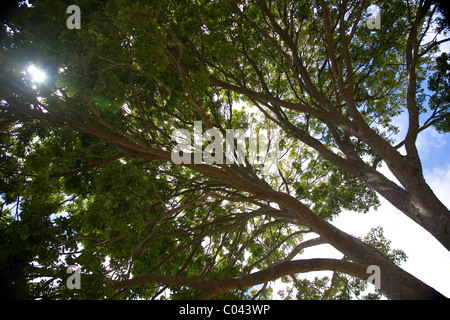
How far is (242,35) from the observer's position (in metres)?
7.45

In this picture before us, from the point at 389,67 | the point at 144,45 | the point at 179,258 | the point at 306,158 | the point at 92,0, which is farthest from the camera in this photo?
the point at 306,158

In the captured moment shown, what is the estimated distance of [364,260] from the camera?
421 centimetres

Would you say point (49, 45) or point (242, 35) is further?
point (242, 35)

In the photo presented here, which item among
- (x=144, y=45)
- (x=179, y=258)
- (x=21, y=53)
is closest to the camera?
(x=21, y=53)

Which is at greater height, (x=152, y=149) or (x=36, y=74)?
(x=36, y=74)

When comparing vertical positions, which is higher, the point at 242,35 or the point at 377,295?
the point at 242,35

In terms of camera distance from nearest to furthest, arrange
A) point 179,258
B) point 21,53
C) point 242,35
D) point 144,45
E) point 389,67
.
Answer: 1. point 21,53
2. point 144,45
3. point 179,258
4. point 242,35
5. point 389,67

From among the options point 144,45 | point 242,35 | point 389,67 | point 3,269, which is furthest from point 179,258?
point 389,67

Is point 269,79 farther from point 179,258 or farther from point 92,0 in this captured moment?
point 179,258

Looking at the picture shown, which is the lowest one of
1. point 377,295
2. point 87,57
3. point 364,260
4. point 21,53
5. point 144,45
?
point 377,295

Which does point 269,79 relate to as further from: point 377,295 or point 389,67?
point 377,295
